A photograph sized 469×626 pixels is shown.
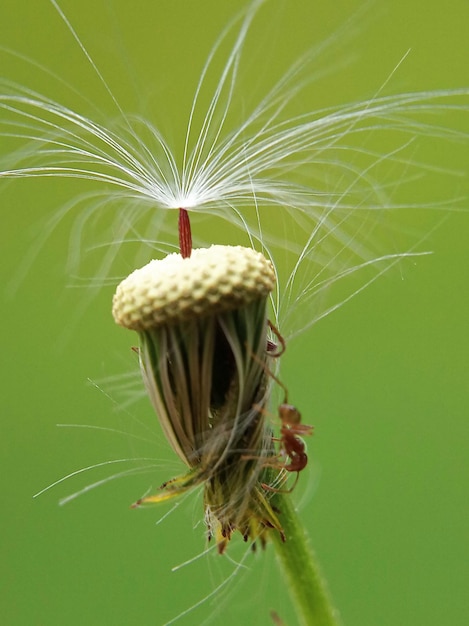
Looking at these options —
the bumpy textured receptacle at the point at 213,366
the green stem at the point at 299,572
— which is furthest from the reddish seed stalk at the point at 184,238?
the green stem at the point at 299,572

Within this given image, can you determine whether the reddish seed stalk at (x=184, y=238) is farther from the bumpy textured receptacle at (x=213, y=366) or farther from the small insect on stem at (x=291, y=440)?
the small insect on stem at (x=291, y=440)

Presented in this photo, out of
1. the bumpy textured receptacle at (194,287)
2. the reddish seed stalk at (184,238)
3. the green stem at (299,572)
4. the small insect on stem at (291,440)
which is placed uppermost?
the reddish seed stalk at (184,238)

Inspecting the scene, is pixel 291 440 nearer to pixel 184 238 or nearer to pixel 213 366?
pixel 213 366

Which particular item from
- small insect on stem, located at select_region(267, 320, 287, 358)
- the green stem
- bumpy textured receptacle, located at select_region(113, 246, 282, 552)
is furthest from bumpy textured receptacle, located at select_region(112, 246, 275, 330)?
the green stem

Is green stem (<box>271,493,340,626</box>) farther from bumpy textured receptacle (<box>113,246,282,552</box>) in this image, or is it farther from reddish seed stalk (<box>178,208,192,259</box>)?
reddish seed stalk (<box>178,208,192,259</box>)

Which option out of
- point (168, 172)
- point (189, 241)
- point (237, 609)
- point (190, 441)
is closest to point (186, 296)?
point (189, 241)

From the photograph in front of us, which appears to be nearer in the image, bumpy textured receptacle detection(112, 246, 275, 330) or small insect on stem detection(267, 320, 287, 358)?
bumpy textured receptacle detection(112, 246, 275, 330)

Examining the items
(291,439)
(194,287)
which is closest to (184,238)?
(194,287)
